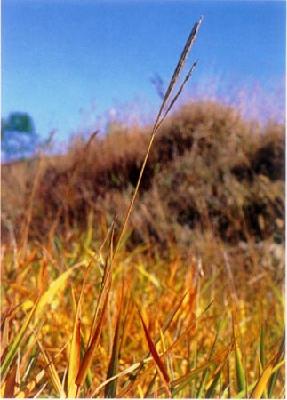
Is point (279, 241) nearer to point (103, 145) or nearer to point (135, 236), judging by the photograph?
point (135, 236)

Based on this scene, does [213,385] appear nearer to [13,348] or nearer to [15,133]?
[13,348]

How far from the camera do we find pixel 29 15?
3.70 feet

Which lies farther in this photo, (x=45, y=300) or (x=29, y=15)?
(x=29, y=15)

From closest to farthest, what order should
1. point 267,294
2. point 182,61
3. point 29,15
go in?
point 182,61 < point 29,15 < point 267,294

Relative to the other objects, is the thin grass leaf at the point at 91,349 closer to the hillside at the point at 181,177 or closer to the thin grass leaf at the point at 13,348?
the thin grass leaf at the point at 13,348

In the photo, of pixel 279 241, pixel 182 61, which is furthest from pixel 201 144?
pixel 182 61

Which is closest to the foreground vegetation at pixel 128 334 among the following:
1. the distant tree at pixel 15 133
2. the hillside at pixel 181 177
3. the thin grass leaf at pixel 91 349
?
the thin grass leaf at pixel 91 349

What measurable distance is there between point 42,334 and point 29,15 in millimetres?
469

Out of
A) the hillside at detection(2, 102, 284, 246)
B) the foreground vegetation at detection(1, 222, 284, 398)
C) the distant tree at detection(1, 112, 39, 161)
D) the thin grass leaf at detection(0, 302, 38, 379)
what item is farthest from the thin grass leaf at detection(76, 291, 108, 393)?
the hillside at detection(2, 102, 284, 246)

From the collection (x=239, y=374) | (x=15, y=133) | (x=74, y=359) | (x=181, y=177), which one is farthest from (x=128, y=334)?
(x=181, y=177)

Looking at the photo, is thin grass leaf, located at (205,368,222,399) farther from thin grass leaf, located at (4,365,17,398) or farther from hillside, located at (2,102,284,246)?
hillside, located at (2,102,284,246)

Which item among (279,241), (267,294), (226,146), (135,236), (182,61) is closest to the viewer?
(182,61)

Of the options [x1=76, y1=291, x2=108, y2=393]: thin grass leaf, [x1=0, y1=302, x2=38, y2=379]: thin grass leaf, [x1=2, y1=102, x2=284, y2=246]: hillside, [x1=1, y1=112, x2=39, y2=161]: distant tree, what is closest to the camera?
[x1=76, y1=291, x2=108, y2=393]: thin grass leaf

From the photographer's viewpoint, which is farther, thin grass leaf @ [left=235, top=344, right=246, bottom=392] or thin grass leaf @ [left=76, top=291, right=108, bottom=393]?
thin grass leaf @ [left=235, top=344, right=246, bottom=392]
